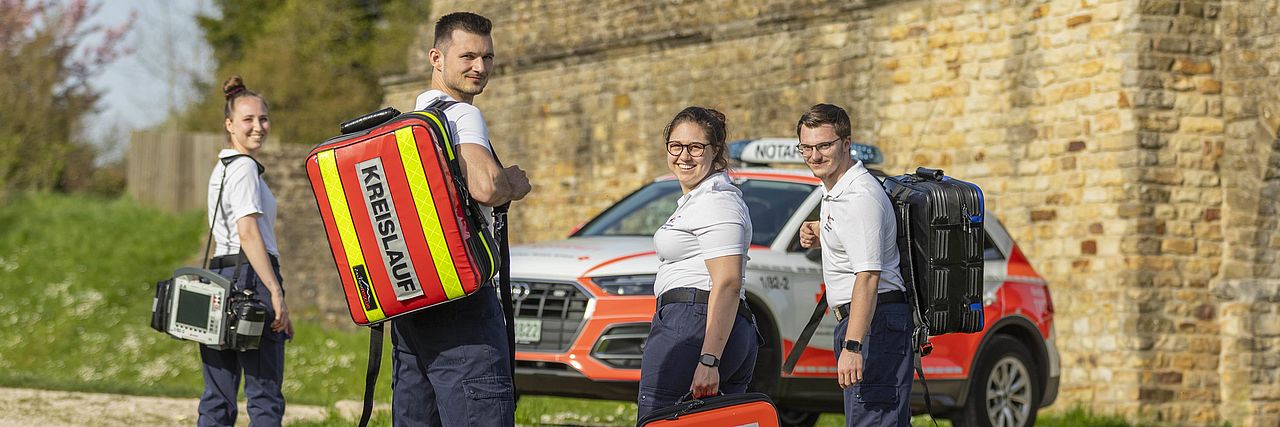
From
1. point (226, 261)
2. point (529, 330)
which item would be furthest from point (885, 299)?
point (529, 330)

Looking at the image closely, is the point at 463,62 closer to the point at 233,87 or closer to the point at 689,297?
the point at 689,297

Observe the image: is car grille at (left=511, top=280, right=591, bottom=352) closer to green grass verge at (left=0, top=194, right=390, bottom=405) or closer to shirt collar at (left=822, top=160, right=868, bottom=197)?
shirt collar at (left=822, top=160, right=868, bottom=197)

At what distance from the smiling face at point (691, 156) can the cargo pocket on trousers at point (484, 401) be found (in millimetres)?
1310

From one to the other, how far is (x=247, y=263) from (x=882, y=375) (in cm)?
273

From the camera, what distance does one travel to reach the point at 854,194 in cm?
581

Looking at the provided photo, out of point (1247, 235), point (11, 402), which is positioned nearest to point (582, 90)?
point (1247, 235)

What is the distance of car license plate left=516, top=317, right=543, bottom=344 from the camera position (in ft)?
28.9

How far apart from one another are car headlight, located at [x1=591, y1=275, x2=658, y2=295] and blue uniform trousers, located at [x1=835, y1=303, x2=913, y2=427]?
9.03ft

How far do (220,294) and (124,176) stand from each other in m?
30.1

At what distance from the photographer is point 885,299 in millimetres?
5945

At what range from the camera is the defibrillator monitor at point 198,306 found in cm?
671

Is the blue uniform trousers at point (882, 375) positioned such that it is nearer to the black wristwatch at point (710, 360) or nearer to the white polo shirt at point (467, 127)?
the black wristwatch at point (710, 360)

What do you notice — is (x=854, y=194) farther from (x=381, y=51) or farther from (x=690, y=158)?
(x=381, y=51)

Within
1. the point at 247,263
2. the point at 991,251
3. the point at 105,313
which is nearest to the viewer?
the point at 247,263
